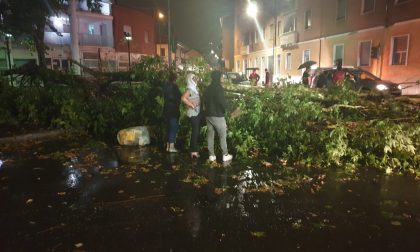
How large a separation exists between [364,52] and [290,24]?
42.6 feet

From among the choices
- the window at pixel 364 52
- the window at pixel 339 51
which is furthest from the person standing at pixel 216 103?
the window at pixel 339 51

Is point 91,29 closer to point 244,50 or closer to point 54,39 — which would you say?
point 54,39

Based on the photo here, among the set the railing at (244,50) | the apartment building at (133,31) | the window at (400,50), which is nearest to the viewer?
the window at (400,50)

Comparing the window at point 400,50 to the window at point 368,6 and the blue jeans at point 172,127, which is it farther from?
the blue jeans at point 172,127

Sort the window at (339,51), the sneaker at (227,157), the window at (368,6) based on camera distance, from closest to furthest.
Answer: the sneaker at (227,157) → the window at (368,6) → the window at (339,51)

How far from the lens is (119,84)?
11.5m

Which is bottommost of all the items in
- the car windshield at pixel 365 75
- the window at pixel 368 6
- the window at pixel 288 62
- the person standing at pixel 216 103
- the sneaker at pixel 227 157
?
the sneaker at pixel 227 157

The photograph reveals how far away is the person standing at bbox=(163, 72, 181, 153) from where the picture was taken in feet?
24.9

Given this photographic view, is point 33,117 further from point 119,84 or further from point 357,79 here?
point 357,79

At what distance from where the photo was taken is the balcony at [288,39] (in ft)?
105

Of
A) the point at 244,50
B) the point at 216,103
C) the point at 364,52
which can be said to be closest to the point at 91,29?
the point at 244,50

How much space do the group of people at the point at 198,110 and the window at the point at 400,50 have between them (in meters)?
16.4

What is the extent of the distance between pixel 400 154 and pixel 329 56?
71.3 feet

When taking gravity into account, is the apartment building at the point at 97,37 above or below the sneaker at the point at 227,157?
above
